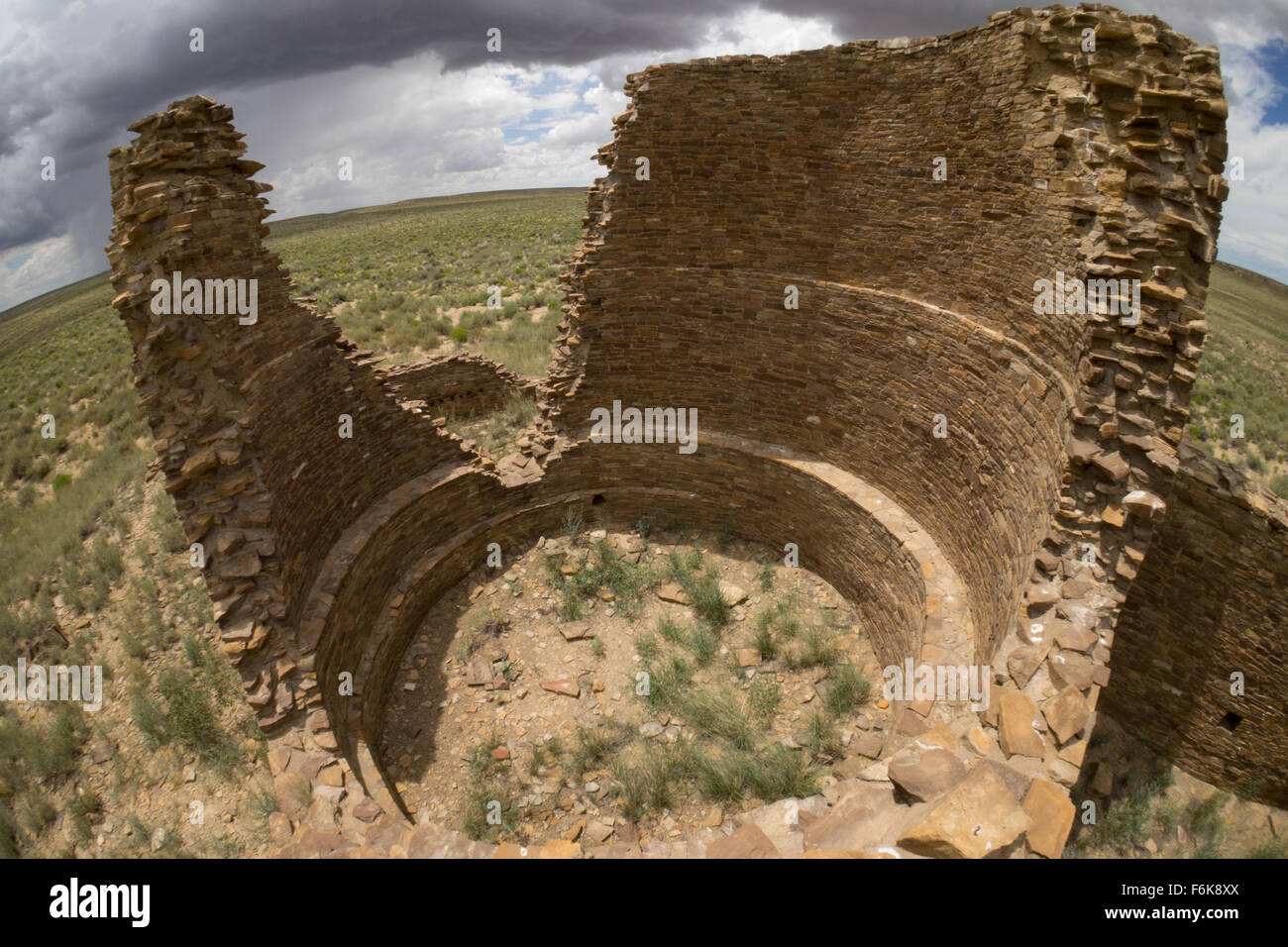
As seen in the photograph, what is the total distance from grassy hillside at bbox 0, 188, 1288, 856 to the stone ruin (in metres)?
1.63

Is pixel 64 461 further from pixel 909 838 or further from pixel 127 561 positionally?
pixel 909 838

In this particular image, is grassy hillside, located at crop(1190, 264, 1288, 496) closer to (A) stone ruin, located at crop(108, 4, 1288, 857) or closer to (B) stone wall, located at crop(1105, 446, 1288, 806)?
(B) stone wall, located at crop(1105, 446, 1288, 806)

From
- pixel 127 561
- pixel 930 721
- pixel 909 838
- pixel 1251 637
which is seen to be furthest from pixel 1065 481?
pixel 127 561

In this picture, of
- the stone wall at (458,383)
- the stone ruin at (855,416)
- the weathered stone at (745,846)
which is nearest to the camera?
the weathered stone at (745,846)

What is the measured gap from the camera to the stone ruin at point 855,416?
17.6 feet

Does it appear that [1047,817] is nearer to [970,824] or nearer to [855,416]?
[970,824]

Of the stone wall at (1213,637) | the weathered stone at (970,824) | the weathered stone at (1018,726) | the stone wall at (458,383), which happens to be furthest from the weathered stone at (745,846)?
the stone wall at (458,383)

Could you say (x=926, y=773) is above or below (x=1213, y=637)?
below

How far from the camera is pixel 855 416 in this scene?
8938mm

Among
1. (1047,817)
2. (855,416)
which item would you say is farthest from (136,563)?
(1047,817)

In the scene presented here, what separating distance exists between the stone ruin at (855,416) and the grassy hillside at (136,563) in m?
1.63

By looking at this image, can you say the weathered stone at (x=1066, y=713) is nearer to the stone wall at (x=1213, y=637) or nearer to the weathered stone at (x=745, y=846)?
the weathered stone at (x=745, y=846)

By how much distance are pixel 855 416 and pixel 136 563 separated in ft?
34.9

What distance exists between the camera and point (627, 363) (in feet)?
33.2
